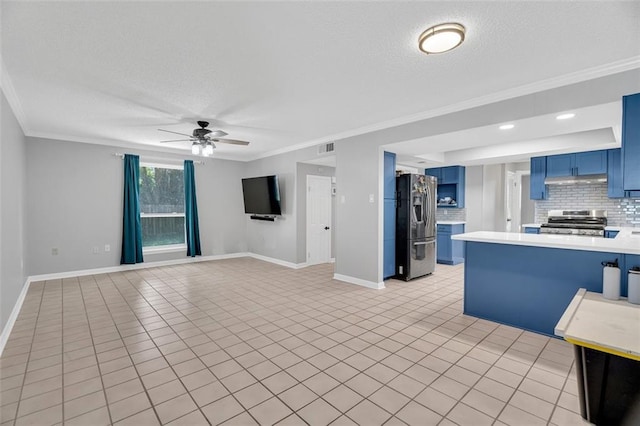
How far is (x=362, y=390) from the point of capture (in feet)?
6.82

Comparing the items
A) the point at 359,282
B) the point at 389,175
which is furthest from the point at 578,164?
the point at 359,282

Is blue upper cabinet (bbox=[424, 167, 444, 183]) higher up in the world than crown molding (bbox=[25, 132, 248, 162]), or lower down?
lower down

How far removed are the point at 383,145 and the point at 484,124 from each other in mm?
1425

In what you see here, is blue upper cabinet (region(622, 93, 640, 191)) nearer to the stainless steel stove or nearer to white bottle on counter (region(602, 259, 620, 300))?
white bottle on counter (region(602, 259, 620, 300))

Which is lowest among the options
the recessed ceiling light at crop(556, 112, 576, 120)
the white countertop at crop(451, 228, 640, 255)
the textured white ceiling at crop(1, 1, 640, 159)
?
the white countertop at crop(451, 228, 640, 255)

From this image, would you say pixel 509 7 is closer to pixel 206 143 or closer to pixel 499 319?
pixel 499 319

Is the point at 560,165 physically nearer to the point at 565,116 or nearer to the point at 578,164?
the point at 578,164

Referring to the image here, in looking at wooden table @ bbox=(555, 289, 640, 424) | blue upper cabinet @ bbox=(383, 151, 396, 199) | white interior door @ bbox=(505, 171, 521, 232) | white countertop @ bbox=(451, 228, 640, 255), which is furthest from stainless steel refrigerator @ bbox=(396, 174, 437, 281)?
wooden table @ bbox=(555, 289, 640, 424)

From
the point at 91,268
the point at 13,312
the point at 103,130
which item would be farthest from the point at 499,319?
the point at 91,268

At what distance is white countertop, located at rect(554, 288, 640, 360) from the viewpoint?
138cm

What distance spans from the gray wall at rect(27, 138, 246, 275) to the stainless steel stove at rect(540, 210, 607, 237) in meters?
7.86

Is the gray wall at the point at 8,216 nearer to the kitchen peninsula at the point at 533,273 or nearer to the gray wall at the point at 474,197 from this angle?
the kitchen peninsula at the point at 533,273

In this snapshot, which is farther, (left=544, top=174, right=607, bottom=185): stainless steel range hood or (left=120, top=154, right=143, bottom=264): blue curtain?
(left=120, top=154, right=143, bottom=264): blue curtain

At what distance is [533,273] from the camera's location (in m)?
2.99
